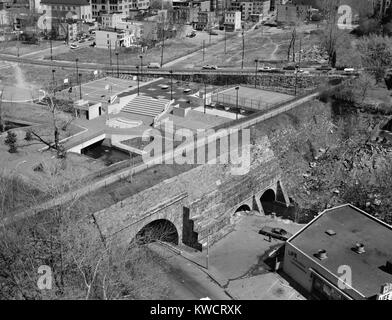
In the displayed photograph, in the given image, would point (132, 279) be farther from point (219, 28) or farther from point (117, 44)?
point (219, 28)

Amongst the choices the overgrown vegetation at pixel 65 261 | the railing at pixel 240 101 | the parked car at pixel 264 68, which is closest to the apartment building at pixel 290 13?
the parked car at pixel 264 68

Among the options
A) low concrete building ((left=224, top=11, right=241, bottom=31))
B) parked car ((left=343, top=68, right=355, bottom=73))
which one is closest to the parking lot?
parked car ((left=343, top=68, right=355, bottom=73))

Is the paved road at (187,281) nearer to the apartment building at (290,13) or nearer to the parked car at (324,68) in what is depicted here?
the parked car at (324,68)

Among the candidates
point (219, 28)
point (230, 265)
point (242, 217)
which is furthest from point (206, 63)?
point (230, 265)

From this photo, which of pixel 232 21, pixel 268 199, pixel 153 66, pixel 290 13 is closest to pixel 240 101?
pixel 268 199

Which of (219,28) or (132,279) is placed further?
(219,28)

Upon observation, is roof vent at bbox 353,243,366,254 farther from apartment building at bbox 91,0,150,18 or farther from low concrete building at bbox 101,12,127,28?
apartment building at bbox 91,0,150,18

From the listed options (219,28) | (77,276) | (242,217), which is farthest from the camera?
(219,28)
